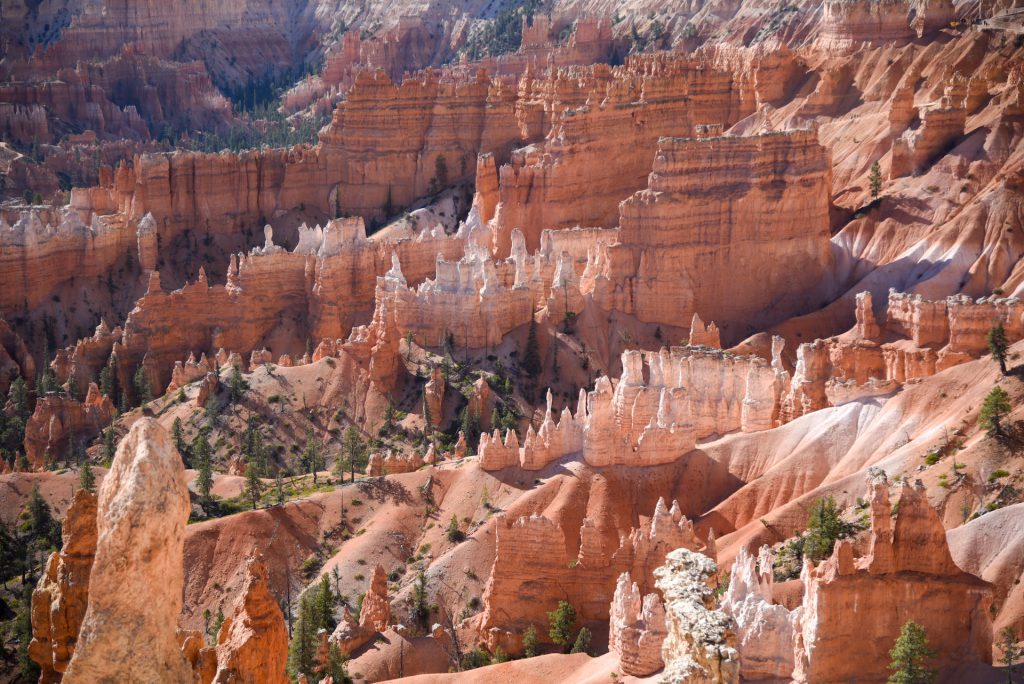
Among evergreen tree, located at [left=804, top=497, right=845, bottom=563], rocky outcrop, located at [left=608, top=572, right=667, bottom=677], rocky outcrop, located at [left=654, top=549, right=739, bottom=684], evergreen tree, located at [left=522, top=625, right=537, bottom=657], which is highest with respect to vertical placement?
rocky outcrop, located at [left=654, top=549, right=739, bottom=684]

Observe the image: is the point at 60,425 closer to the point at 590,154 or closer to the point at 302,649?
the point at 302,649

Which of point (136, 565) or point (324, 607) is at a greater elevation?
point (136, 565)

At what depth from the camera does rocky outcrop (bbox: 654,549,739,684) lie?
26.3 m

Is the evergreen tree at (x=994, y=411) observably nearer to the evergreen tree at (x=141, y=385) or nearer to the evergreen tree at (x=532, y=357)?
the evergreen tree at (x=532, y=357)

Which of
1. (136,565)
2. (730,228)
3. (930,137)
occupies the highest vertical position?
(136,565)

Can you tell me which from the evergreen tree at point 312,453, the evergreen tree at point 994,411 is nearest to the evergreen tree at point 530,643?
the evergreen tree at point 994,411

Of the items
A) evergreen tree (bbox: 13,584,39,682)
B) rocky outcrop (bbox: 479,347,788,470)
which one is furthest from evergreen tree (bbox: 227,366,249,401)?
evergreen tree (bbox: 13,584,39,682)

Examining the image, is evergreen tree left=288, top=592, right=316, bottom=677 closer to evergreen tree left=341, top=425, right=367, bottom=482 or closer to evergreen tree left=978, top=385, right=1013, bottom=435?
evergreen tree left=341, top=425, right=367, bottom=482

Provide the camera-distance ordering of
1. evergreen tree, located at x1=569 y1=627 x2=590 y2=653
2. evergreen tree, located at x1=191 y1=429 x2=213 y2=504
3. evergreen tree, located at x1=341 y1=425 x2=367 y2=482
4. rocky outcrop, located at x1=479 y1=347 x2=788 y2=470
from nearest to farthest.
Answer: evergreen tree, located at x1=569 y1=627 x2=590 y2=653 → rocky outcrop, located at x1=479 y1=347 x2=788 y2=470 → evergreen tree, located at x1=191 y1=429 x2=213 y2=504 → evergreen tree, located at x1=341 y1=425 x2=367 y2=482

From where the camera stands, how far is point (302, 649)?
50.3 m

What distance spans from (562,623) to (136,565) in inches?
1202

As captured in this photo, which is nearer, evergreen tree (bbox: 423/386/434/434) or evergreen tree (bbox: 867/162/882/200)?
evergreen tree (bbox: 423/386/434/434)

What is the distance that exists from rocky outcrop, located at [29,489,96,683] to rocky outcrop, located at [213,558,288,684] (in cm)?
264

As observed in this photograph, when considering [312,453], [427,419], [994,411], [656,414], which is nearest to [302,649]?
[656,414]
